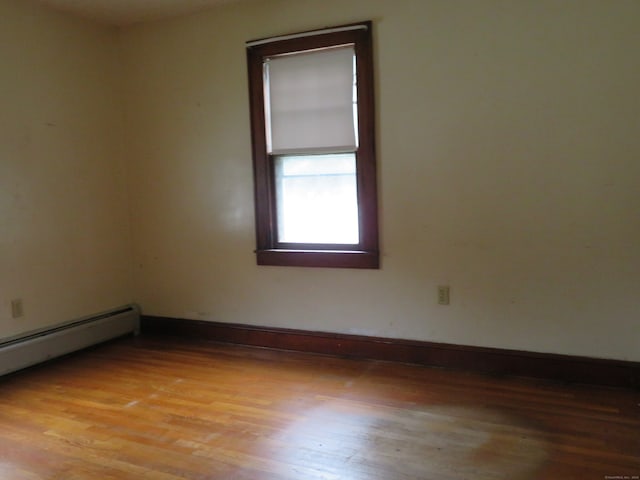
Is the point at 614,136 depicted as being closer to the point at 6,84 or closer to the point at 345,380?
the point at 345,380

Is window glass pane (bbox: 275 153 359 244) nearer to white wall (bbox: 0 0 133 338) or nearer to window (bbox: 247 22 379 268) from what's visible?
window (bbox: 247 22 379 268)

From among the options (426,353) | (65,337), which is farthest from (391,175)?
(65,337)

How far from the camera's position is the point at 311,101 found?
335 cm

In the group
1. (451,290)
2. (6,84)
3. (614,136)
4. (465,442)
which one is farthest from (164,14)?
(465,442)

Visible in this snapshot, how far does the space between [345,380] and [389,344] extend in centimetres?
44

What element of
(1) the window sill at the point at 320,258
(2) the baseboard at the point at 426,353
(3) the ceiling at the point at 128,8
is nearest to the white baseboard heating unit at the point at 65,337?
(2) the baseboard at the point at 426,353

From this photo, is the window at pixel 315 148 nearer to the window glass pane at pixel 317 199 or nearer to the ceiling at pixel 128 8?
the window glass pane at pixel 317 199

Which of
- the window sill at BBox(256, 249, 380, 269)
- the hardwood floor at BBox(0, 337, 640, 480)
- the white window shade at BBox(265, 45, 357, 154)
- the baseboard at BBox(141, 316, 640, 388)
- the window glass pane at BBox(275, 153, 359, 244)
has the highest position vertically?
the white window shade at BBox(265, 45, 357, 154)

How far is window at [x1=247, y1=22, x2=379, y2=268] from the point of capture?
10.6 feet

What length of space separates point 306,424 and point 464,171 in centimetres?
170

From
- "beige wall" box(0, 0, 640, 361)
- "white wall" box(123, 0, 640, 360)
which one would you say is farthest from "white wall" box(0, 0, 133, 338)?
"white wall" box(123, 0, 640, 360)

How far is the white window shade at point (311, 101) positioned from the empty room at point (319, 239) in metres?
0.01

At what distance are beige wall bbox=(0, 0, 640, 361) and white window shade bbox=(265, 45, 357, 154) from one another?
205mm

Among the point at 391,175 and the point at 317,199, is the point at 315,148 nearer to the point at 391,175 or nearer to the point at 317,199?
the point at 317,199
